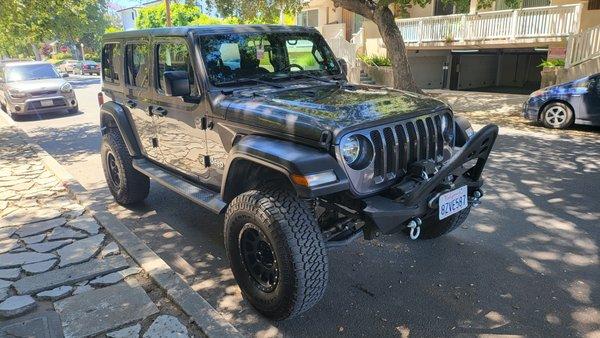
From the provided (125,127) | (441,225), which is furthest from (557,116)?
(125,127)

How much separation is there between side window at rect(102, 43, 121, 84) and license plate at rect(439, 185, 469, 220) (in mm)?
4027

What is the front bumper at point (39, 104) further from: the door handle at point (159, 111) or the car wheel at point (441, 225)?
the car wheel at point (441, 225)

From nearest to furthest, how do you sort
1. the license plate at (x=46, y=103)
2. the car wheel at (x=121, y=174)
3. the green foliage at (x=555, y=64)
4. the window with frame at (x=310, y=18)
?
the car wheel at (x=121, y=174) < the license plate at (x=46, y=103) < the green foliage at (x=555, y=64) < the window with frame at (x=310, y=18)

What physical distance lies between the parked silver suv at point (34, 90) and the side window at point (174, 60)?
33.5 feet

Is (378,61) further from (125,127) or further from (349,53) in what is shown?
(125,127)

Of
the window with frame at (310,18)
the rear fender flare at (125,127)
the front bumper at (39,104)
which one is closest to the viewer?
the rear fender flare at (125,127)

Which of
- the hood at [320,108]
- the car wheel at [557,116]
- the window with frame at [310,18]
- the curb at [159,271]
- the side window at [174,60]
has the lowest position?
the curb at [159,271]

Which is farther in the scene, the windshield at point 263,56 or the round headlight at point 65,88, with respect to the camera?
the round headlight at point 65,88

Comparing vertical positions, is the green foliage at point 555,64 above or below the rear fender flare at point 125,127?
above

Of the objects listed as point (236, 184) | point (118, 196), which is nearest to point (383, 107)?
point (236, 184)

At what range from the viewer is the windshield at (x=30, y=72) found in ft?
43.5

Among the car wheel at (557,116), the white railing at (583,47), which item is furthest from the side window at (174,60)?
the white railing at (583,47)

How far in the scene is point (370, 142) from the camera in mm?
2975

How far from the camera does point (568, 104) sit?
9.15 m
